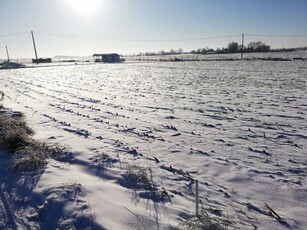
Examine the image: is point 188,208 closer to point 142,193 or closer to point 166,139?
point 142,193

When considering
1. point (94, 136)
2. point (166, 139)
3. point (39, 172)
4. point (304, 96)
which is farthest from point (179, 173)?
point (304, 96)

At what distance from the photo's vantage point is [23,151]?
16.6ft

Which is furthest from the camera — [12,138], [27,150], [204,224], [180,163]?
[12,138]

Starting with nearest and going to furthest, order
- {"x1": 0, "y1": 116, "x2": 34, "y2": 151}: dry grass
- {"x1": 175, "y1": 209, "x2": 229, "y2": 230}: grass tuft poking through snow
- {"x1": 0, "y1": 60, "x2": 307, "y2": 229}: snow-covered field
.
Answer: {"x1": 175, "y1": 209, "x2": 229, "y2": 230}: grass tuft poking through snow
{"x1": 0, "y1": 60, "x2": 307, "y2": 229}: snow-covered field
{"x1": 0, "y1": 116, "x2": 34, "y2": 151}: dry grass

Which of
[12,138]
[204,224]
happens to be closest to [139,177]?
[204,224]

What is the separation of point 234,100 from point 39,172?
8275mm

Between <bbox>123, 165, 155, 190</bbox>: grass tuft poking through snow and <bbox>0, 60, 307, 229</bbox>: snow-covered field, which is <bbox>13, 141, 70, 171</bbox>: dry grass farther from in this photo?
<bbox>123, 165, 155, 190</bbox>: grass tuft poking through snow

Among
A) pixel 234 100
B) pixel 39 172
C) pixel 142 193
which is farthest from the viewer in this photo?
pixel 234 100

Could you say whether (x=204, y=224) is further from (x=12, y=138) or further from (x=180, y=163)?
(x=12, y=138)

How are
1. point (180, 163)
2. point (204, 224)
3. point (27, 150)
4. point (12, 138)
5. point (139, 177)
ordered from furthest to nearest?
point (12, 138)
point (27, 150)
point (180, 163)
point (139, 177)
point (204, 224)

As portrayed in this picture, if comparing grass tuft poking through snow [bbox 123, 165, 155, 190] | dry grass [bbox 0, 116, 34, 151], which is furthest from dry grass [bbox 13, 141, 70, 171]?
grass tuft poking through snow [bbox 123, 165, 155, 190]

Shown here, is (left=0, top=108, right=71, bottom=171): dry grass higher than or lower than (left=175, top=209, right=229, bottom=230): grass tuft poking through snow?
higher

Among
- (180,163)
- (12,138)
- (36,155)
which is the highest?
(12,138)

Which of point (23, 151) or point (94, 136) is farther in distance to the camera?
point (94, 136)
